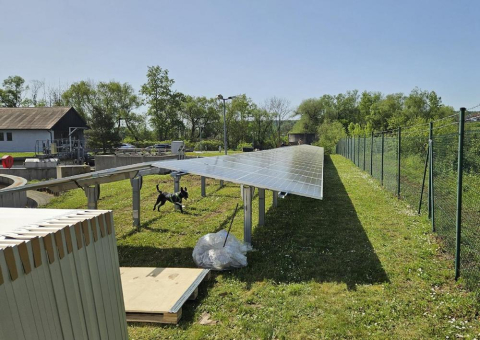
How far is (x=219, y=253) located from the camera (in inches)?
243

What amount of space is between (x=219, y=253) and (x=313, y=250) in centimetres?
198

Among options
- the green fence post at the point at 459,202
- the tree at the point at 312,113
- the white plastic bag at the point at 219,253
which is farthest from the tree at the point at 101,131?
the tree at the point at 312,113

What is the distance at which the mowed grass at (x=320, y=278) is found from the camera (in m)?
4.20

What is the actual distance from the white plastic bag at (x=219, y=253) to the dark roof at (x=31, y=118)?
120ft

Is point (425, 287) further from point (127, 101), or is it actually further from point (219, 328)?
point (127, 101)

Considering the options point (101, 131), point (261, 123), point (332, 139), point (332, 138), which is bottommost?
point (332, 139)

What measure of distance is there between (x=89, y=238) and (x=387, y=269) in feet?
16.6

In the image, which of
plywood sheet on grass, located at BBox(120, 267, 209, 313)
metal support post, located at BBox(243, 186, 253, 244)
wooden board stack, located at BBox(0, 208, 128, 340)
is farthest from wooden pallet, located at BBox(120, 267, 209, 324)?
wooden board stack, located at BBox(0, 208, 128, 340)

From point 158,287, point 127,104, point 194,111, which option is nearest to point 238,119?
point 194,111

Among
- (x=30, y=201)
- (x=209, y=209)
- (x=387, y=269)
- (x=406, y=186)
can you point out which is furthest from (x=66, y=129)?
(x=387, y=269)

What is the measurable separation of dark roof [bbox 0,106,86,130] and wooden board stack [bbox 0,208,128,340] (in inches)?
1558

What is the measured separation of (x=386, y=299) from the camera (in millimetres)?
4801

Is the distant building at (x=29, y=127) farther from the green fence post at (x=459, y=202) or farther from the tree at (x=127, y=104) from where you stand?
the green fence post at (x=459, y=202)

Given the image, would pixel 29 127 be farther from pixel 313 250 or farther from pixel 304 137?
pixel 304 137
